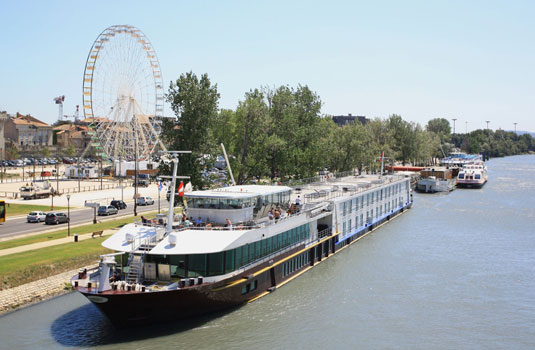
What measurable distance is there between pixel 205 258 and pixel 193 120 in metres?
28.4

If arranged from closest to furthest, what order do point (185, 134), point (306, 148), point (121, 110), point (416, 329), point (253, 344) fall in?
point (253, 344)
point (416, 329)
point (185, 134)
point (121, 110)
point (306, 148)

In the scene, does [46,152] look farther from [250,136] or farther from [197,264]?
[197,264]

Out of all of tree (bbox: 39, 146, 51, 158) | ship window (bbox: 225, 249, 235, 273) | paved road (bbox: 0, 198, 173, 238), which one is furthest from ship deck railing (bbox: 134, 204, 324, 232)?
tree (bbox: 39, 146, 51, 158)

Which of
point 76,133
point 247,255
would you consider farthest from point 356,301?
point 76,133

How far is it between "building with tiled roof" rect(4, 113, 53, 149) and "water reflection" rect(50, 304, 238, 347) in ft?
477

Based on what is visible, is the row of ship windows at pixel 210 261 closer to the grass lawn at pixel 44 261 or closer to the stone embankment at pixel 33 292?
the stone embankment at pixel 33 292

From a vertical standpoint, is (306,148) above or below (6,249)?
above

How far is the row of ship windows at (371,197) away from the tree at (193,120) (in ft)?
51.5

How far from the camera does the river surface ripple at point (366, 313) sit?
26828mm

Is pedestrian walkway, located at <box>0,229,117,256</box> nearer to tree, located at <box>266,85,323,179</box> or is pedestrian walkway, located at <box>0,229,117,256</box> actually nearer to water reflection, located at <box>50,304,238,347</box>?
water reflection, located at <box>50,304,238,347</box>

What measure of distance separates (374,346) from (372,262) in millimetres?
17420

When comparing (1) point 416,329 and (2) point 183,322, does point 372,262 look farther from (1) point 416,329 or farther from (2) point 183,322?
(2) point 183,322

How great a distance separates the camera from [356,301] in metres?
33.5

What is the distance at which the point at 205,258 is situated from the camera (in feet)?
94.0
